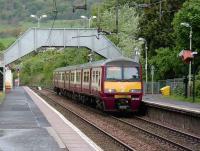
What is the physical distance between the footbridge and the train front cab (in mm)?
24187

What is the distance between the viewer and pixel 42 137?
A: 1680 centimetres

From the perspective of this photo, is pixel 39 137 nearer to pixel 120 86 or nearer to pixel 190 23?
pixel 120 86

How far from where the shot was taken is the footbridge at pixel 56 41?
178 ft

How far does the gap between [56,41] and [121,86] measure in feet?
88.4

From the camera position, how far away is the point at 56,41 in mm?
54750

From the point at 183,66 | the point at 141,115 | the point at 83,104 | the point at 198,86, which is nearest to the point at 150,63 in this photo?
the point at 183,66

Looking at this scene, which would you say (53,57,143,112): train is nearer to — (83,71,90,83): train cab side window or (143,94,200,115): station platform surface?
(143,94,200,115): station platform surface

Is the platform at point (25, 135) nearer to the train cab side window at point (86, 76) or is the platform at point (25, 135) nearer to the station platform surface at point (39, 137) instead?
the station platform surface at point (39, 137)

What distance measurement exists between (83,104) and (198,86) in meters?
9.08

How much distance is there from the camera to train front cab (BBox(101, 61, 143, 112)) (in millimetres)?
28500

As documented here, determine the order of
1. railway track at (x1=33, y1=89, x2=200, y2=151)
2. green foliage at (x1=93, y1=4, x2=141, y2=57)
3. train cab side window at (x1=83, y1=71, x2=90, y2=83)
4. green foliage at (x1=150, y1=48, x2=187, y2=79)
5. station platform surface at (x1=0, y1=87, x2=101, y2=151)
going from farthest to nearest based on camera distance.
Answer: green foliage at (x1=93, y1=4, x2=141, y2=57)
green foliage at (x1=150, y1=48, x2=187, y2=79)
train cab side window at (x1=83, y1=71, x2=90, y2=83)
railway track at (x1=33, y1=89, x2=200, y2=151)
station platform surface at (x1=0, y1=87, x2=101, y2=151)

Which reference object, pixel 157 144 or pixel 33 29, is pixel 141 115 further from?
pixel 33 29

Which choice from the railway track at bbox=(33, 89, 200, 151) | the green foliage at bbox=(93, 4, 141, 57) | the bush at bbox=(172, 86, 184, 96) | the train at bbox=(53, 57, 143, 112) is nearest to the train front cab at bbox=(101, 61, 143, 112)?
the train at bbox=(53, 57, 143, 112)

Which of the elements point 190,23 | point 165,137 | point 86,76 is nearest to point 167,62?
point 190,23
